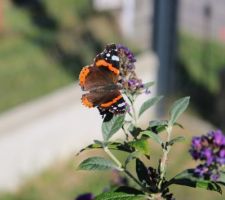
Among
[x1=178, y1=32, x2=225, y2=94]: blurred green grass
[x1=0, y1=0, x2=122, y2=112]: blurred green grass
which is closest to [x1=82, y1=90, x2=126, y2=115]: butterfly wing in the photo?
[x1=0, y1=0, x2=122, y2=112]: blurred green grass

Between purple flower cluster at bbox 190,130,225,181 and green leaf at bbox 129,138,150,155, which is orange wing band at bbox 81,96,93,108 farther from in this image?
purple flower cluster at bbox 190,130,225,181

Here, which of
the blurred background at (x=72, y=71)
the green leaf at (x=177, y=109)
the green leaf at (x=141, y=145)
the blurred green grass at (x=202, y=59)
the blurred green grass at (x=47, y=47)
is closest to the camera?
the green leaf at (x=141, y=145)

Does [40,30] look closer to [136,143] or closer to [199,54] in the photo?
[199,54]

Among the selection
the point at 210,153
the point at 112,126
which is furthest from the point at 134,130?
the point at 210,153

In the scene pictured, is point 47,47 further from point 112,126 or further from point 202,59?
point 112,126

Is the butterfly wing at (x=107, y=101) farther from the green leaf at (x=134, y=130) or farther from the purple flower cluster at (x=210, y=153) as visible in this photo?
the purple flower cluster at (x=210, y=153)

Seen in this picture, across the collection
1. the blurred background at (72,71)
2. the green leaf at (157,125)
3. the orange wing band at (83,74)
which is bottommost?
the green leaf at (157,125)

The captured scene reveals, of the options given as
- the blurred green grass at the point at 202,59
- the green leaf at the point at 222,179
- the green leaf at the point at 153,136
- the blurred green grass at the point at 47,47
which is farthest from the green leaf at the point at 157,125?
the blurred green grass at the point at 202,59
